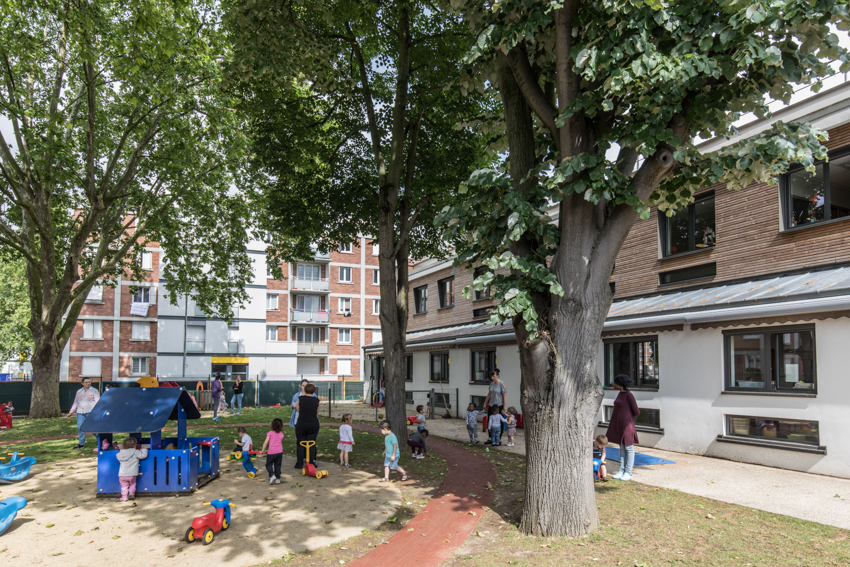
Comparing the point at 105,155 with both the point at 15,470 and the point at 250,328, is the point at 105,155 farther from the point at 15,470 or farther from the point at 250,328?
the point at 250,328

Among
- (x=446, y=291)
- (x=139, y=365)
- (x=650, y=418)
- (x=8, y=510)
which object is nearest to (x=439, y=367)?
(x=446, y=291)

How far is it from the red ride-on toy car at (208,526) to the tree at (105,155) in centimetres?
1010

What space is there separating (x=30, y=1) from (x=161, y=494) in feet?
36.4

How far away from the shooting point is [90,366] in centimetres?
3791

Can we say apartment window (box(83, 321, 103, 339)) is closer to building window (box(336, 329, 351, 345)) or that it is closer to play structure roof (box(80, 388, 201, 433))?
building window (box(336, 329, 351, 345))

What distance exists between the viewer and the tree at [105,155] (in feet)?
49.0

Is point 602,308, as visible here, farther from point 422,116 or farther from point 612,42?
point 422,116

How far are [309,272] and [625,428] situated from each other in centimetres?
4060

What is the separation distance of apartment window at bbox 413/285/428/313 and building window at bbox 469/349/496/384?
283 inches

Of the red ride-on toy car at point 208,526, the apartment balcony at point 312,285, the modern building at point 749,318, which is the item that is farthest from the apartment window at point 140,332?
the red ride-on toy car at point 208,526

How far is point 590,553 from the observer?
579 cm

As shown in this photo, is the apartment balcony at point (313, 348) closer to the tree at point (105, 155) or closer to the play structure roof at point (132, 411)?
the tree at point (105, 155)

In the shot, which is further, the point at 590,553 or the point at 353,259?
the point at 353,259

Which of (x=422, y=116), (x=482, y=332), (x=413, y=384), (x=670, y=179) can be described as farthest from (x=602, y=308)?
(x=413, y=384)
